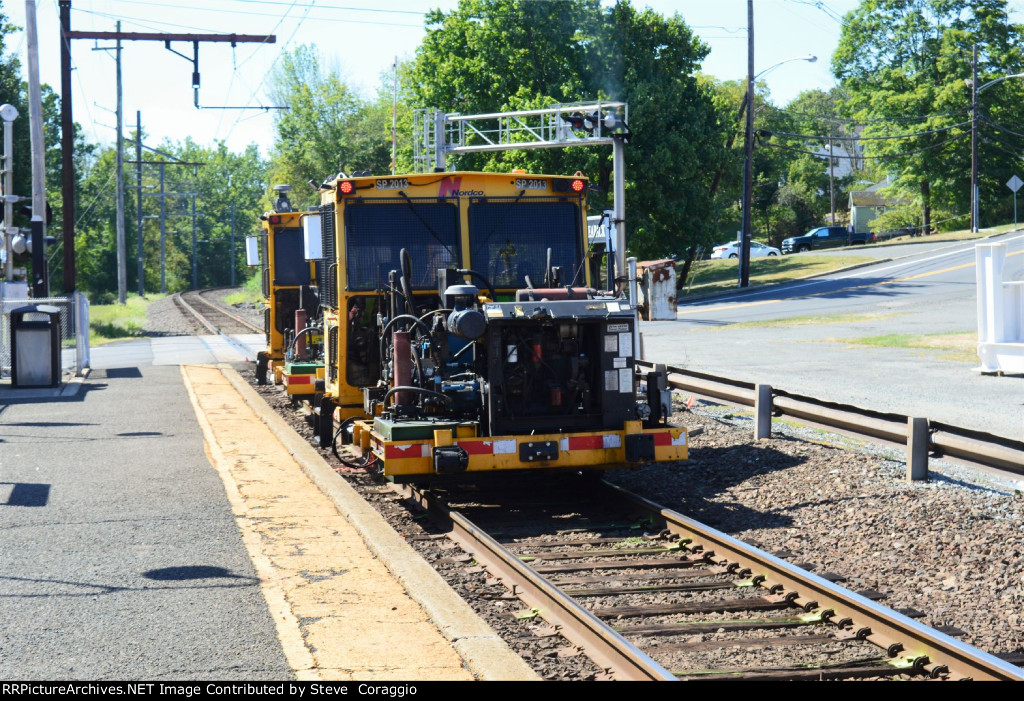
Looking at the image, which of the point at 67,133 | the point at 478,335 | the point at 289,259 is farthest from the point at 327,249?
the point at 67,133

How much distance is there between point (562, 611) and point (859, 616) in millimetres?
1610

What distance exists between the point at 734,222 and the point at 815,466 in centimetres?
7232

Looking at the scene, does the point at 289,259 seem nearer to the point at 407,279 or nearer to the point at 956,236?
the point at 407,279

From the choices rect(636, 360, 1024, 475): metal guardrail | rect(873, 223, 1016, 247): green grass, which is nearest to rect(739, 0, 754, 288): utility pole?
rect(873, 223, 1016, 247): green grass

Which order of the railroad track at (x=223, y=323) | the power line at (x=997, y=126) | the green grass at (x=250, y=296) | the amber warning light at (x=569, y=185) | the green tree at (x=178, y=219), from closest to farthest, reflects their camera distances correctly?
1. the amber warning light at (x=569, y=185)
2. the railroad track at (x=223, y=323)
3. the green grass at (x=250, y=296)
4. the power line at (x=997, y=126)
5. the green tree at (x=178, y=219)

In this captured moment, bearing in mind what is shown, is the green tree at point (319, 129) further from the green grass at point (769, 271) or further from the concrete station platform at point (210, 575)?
the concrete station platform at point (210, 575)

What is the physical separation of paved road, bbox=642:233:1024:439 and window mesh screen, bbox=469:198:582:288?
5367mm

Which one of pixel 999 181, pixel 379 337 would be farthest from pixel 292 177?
pixel 379 337

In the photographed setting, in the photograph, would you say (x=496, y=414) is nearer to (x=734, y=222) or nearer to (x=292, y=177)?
(x=292, y=177)

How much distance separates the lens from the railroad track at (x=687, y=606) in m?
5.54

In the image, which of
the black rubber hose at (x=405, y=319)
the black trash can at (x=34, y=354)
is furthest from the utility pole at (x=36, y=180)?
the black rubber hose at (x=405, y=319)

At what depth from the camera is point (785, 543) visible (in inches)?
328

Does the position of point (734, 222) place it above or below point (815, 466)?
above

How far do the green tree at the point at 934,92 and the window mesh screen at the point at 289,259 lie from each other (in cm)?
5247
